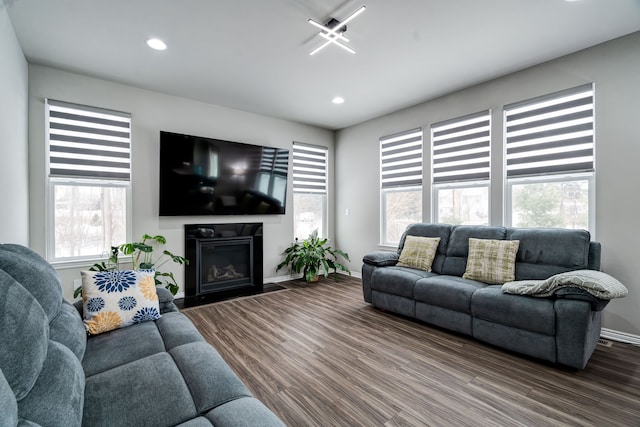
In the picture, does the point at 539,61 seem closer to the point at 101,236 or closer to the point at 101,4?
the point at 101,4

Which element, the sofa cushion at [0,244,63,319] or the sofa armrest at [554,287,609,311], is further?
the sofa armrest at [554,287,609,311]

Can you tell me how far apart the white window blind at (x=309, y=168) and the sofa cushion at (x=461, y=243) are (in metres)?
2.74

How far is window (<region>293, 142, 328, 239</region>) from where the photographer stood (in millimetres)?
5270

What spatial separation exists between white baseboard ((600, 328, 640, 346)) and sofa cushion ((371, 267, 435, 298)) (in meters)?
1.60

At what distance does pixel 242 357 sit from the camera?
2.42 m

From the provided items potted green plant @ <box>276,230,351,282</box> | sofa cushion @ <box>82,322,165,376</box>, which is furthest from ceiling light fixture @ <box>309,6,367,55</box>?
potted green plant @ <box>276,230,351,282</box>

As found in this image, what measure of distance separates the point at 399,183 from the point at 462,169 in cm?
101

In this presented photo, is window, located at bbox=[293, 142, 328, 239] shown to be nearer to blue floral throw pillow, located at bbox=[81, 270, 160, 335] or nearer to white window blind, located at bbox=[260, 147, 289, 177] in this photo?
white window blind, located at bbox=[260, 147, 289, 177]

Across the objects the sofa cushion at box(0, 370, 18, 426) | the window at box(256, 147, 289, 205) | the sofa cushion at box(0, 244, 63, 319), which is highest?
the window at box(256, 147, 289, 205)

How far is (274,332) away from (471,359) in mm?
1793

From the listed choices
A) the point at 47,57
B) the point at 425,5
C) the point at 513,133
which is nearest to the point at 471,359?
the point at 513,133

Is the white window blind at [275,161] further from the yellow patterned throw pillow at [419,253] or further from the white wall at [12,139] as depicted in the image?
the white wall at [12,139]

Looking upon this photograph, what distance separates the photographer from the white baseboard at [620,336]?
261cm

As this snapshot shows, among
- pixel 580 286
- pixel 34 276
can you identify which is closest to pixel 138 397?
pixel 34 276
